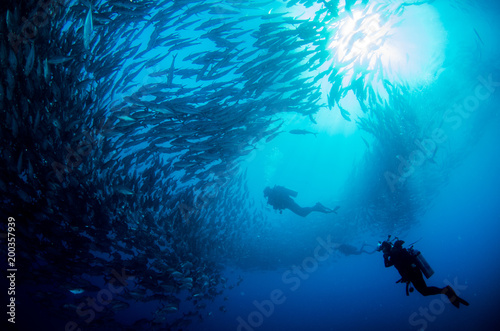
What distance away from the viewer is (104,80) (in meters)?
6.77

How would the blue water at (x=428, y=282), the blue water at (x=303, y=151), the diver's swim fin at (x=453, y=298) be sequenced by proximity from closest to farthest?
the diver's swim fin at (x=453, y=298) → the blue water at (x=303, y=151) → the blue water at (x=428, y=282)

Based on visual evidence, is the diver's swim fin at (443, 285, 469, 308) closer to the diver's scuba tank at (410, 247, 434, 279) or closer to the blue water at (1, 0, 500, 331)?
the diver's scuba tank at (410, 247, 434, 279)

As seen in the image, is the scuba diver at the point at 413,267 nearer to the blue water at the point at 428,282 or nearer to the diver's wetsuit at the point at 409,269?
the diver's wetsuit at the point at 409,269

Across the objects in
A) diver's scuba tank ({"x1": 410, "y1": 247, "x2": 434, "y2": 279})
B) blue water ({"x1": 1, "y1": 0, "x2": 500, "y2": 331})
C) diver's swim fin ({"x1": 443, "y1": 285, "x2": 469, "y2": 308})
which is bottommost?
diver's swim fin ({"x1": 443, "y1": 285, "x2": 469, "y2": 308})

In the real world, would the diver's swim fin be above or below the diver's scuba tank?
below

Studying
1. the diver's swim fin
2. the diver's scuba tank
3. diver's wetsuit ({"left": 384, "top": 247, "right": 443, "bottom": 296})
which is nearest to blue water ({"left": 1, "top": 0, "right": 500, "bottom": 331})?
the diver's scuba tank

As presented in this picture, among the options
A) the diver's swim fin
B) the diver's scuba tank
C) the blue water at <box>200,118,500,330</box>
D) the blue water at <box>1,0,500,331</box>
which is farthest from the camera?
the blue water at <box>200,118,500,330</box>

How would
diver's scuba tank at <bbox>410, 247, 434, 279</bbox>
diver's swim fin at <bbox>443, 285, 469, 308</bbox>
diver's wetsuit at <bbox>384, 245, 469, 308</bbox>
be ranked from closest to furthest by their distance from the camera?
diver's swim fin at <bbox>443, 285, 469, 308</bbox>, diver's wetsuit at <bbox>384, 245, 469, 308</bbox>, diver's scuba tank at <bbox>410, 247, 434, 279</bbox>

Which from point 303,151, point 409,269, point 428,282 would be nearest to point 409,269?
point 409,269

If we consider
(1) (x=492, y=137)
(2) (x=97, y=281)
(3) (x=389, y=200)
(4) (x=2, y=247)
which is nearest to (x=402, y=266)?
(3) (x=389, y=200)

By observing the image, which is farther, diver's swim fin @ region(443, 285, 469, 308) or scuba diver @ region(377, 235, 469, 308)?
scuba diver @ region(377, 235, 469, 308)

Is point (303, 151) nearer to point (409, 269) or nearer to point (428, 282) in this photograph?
point (409, 269)

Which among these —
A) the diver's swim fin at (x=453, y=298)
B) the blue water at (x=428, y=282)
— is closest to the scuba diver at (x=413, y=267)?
the diver's swim fin at (x=453, y=298)

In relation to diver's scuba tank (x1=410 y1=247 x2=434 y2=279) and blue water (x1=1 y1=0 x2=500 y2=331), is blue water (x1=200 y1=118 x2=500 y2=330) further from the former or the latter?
diver's scuba tank (x1=410 y1=247 x2=434 y2=279)
